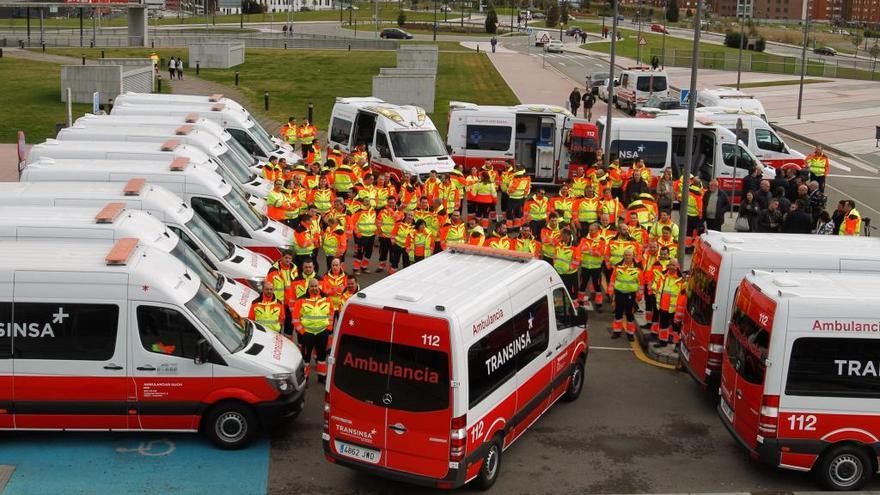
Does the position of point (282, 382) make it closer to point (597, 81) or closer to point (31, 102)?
point (31, 102)

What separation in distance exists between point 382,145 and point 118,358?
15532mm

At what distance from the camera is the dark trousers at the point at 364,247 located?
2000 centimetres

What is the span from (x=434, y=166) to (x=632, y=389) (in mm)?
12573

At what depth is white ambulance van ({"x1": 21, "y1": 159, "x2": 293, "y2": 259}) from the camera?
694 inches

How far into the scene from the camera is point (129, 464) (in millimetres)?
11711

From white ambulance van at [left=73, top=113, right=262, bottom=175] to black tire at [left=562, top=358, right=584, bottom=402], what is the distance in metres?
11.3

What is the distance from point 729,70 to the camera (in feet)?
240

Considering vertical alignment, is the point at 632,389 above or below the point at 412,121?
below

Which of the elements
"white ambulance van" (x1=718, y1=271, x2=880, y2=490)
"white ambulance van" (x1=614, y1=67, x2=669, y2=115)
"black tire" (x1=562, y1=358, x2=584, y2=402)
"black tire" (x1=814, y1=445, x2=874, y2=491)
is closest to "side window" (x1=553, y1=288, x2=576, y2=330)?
"black tire" (x1=562, y1=358, x2=584, y2=402)

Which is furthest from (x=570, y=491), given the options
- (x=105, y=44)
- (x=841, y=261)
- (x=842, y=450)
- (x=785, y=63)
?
(x=105, y=44)

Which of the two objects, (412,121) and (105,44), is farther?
(105,44)

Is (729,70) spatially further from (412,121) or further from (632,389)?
(632,389)

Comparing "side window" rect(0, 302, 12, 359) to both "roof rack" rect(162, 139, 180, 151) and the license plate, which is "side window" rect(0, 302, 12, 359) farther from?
the license plate

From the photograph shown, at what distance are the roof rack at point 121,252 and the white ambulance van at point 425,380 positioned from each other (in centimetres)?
295
